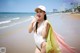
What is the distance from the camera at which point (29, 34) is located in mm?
2293

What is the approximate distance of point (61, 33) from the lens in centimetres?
229

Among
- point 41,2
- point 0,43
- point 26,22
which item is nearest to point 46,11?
point 41,2

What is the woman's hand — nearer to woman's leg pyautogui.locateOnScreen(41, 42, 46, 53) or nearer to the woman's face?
the woman's face

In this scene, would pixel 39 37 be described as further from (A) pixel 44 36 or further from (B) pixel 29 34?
(B) pixel 29 34

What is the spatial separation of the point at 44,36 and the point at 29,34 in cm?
24

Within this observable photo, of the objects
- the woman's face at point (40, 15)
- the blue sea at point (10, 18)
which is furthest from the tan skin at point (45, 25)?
the blue sea at point (10, 18)

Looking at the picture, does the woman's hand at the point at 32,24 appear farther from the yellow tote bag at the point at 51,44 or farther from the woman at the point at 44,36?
the yellow tote bag at the point at 51,44

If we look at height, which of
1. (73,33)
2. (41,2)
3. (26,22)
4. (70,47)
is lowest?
(70,47)

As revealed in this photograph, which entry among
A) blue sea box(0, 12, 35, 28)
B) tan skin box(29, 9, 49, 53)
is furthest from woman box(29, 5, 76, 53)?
blue sea box(0, 12, 35, 28)

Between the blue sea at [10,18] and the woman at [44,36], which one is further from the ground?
the blue sea at [10,18]

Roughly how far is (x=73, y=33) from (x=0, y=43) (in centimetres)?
88

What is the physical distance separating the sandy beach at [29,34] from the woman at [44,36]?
82mm

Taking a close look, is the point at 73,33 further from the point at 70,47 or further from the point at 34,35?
the point at 34,35

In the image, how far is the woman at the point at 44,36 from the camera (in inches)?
83.4
